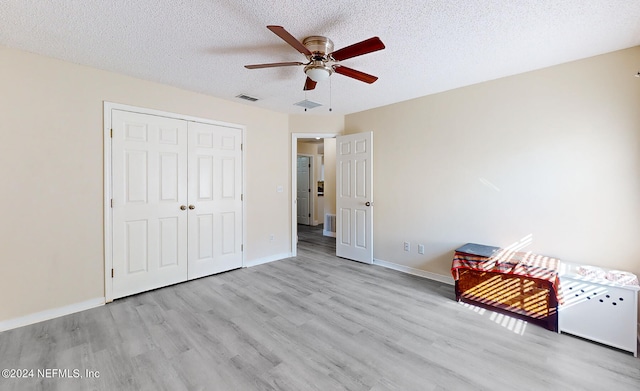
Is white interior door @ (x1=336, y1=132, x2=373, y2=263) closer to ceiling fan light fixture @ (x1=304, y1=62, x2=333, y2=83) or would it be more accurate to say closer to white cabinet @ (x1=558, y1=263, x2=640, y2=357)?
ceiling fan light fixture @ (x1=304, y1=62, x2=333, y2=83)

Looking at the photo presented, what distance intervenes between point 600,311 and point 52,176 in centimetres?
509

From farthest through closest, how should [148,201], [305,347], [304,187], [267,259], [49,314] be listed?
[304,187] < [267,259] < [148,201] < [49,314] < [305,347]

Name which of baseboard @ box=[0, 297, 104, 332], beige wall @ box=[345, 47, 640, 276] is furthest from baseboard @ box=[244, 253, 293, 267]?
baseboard @ box=[0, 297, 104, 332]

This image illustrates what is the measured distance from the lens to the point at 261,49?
2412mm

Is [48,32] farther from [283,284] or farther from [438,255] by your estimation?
[438,255]

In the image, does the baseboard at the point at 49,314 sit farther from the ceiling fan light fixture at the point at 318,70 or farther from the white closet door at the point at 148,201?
the ceiling fan light fixture at the point at 318,70

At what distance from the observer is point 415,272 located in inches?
152

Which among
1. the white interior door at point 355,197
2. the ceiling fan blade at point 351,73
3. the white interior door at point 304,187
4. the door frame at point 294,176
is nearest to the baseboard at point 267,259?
the door frame at point 294,176

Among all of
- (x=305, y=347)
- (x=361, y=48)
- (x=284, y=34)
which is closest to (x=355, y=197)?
(x=305, y=347)

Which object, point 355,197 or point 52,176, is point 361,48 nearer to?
point 355,197

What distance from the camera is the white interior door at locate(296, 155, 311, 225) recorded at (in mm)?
8086

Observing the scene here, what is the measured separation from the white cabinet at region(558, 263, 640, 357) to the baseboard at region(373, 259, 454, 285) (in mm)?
1244

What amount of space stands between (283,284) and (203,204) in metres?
1.56

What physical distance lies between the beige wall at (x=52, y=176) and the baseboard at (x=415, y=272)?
3.65 meters
